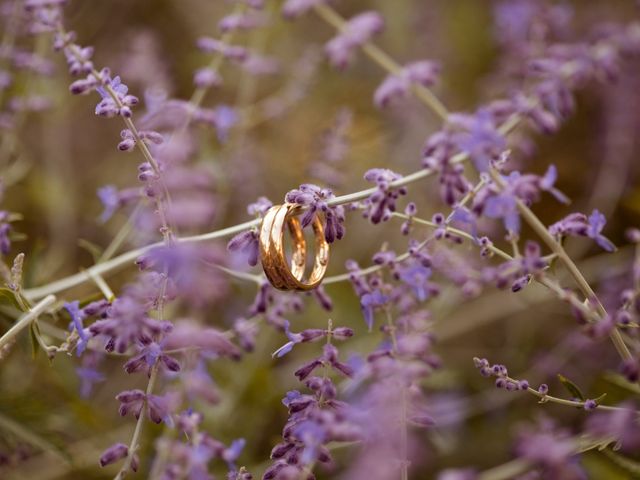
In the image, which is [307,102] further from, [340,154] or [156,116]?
[156,116]

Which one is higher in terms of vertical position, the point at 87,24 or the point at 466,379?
the point at 87,24

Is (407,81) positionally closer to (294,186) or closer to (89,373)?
(89,373)

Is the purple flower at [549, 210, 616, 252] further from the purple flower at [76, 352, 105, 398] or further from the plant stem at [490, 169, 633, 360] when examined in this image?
the purple flower at [76, 352, 105, 398]

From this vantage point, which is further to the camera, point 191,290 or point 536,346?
point 536,346

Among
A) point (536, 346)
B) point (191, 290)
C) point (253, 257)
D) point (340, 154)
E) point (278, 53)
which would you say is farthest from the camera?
point (278, 53)

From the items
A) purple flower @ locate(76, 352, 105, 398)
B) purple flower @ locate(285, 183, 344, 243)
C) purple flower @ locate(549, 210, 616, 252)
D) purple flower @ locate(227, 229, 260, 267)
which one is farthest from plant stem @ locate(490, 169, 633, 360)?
purple flower @ locate(76, 352, 105, 398)

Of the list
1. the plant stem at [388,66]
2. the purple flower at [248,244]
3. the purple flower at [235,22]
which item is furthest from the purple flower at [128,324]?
the purple flower at [235,22]

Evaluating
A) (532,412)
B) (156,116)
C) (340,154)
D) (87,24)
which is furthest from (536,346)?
(87,24)

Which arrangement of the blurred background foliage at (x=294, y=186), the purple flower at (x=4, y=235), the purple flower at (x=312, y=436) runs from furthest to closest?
A: the blurred background foliage at (x=294, y=186)
the purple flower at (x=4, y=235)
the purple flower at (x=312, y=436)

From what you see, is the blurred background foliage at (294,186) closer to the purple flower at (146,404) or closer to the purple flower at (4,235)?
the purple flower at (4,235)
